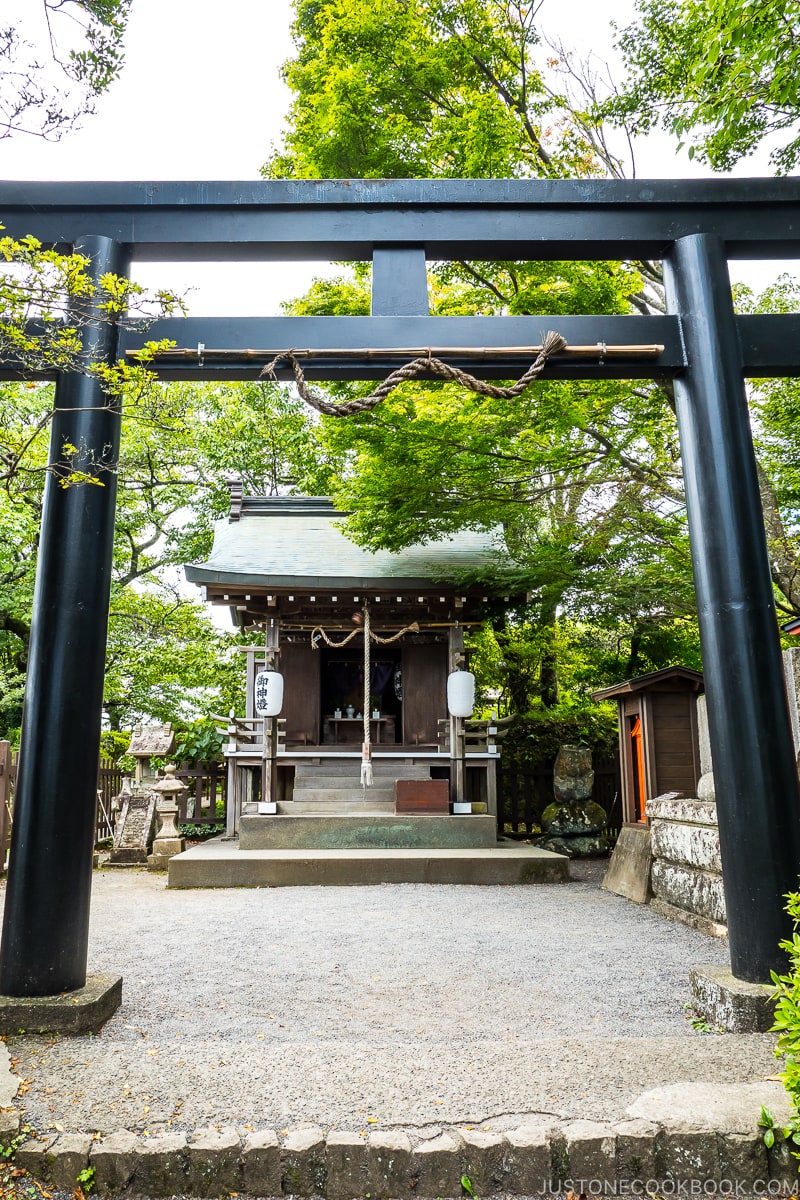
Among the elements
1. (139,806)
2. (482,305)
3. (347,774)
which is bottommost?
(139,806)

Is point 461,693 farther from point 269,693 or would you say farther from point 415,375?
point 415,375

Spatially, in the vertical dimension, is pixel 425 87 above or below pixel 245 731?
above

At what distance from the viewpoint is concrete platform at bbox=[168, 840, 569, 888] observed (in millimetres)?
8133

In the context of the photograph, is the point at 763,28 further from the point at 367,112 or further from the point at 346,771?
the point at 346,771

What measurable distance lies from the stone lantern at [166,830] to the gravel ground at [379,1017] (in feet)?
8.18

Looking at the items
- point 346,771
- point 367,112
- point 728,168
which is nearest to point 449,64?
point 367,112

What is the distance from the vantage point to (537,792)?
1191cm

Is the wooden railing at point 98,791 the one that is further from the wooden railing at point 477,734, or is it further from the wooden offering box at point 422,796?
the wooden railing at point 477,734

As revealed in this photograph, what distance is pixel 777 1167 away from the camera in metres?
2.24

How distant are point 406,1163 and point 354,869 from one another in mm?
6175

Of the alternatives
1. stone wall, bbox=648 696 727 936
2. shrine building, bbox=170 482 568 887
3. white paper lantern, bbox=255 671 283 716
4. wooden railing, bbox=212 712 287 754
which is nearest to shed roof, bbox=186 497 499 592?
shrine building, bbox=170 482 568 887

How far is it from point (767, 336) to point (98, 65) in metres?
3.32

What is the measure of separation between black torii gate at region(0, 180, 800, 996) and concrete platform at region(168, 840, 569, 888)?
4.88 metres

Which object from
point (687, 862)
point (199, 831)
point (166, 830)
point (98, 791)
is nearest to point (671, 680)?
point (687, 862)
